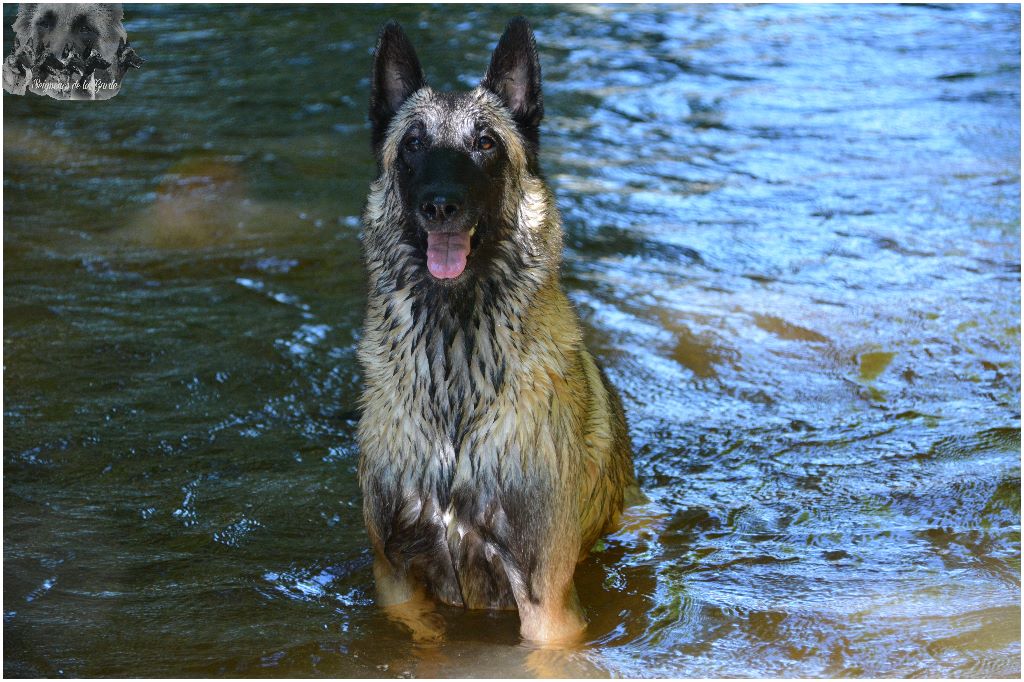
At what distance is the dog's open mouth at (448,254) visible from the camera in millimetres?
4770

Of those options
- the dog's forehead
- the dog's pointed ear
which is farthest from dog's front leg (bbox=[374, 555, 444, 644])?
the dog's pointed ear

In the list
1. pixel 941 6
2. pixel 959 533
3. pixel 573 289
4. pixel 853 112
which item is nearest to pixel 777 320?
pixel 573 289

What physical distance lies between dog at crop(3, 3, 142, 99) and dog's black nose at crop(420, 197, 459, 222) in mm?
4214

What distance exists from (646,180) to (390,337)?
672cm

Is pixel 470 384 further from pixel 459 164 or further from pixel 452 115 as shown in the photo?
pixel 452 115

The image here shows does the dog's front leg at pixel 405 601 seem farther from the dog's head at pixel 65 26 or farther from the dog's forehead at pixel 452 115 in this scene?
the dog's head at pixel 65 26

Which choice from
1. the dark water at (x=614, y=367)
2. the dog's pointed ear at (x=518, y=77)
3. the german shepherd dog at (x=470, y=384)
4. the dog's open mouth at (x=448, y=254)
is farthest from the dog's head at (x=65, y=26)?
the dog's open mouth at (x=448, y=254)

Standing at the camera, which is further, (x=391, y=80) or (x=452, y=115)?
(x=391, y=80)

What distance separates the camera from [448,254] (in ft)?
15.7

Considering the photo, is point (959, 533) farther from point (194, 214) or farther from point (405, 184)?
point (194, 214)

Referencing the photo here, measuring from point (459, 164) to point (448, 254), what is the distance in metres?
0.39

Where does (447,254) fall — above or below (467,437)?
above

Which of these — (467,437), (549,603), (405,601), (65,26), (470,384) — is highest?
(65,26)

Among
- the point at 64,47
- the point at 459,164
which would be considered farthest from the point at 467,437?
the point at 64,47
